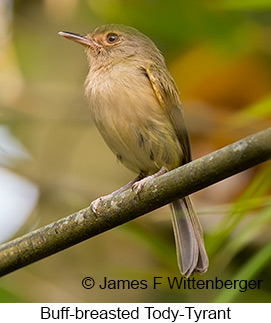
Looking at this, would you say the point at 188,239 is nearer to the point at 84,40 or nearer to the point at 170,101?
the point at 170,101

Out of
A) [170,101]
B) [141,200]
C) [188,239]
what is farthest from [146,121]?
[141,200]

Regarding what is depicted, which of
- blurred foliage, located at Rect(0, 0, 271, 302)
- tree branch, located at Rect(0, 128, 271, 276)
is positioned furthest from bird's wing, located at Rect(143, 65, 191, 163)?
tree branch, located at Rect(0, 128, 271, 276)

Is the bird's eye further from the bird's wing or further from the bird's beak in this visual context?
the bird's wing

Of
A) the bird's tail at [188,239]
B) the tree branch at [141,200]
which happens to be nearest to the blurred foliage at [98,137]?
the bird's tail at [188,239]

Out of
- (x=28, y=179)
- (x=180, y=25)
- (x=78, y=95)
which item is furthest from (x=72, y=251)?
(x=180, y=25)
